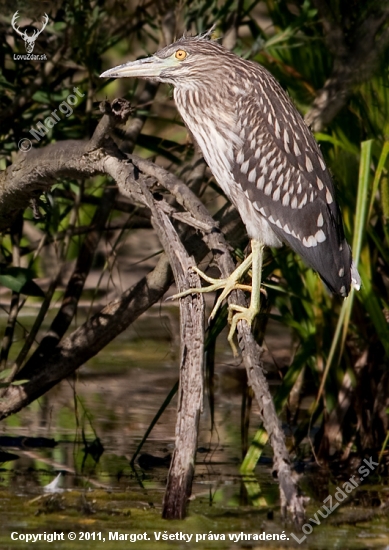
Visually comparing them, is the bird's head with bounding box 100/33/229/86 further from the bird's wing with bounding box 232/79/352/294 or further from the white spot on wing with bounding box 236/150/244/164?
the white spot on wing with bounding box 236/150/244/164

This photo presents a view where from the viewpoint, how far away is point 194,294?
3.24 m

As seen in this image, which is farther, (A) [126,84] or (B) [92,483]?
(A) [126,84]

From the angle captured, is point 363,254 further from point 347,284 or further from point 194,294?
point 194,294

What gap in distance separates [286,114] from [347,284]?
81cm

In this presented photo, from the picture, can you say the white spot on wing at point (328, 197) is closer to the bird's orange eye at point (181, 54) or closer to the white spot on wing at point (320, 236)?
the white spot on wing at point (320, 236)

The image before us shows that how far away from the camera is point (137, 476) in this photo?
471cm

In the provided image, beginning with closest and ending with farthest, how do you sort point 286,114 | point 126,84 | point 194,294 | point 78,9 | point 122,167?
1. point 194,294
2. point 122,167
3. point 286,114
4. point 78,9
5. point 126,84

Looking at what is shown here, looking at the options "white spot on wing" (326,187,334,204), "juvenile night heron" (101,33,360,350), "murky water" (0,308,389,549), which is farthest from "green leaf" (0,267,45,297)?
"white spot on wing" (326,187,334,204)

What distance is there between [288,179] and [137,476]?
1.55 m

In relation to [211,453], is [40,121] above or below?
above

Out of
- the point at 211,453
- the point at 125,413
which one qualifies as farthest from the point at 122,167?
the point at 125,413

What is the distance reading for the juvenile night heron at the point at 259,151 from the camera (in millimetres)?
4258

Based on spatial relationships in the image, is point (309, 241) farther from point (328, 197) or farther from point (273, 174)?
point (273, 174)

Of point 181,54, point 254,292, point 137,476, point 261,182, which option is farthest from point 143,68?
point 137,476
